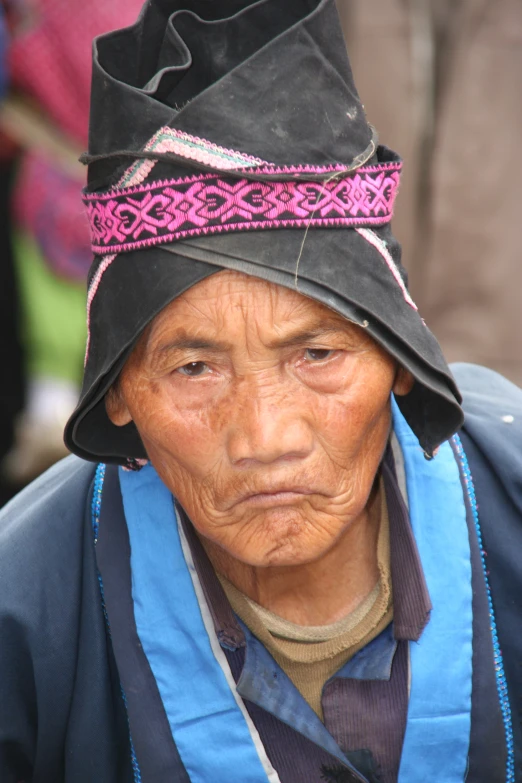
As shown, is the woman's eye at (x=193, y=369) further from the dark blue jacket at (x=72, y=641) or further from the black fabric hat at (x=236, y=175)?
the dark blue jacket at (x=72, y=641)

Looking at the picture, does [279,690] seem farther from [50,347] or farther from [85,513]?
[50,347]

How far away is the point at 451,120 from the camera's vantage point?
4969 mm

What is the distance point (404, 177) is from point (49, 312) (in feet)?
5.89

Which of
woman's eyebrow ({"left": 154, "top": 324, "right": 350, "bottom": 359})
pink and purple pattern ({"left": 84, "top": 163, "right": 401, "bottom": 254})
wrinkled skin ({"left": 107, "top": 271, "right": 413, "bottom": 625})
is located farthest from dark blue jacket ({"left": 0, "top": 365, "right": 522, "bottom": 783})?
pink and purple pattern ({"left": 84, "top": 163, "right": 401, "bottom": 254})

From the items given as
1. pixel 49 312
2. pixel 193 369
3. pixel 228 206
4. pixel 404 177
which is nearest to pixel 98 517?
pixel 193 369

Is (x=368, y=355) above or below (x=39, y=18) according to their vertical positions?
below

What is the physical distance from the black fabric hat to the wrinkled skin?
0.07 metres

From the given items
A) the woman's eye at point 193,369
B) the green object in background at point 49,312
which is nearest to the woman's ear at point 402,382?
the woman's eye at point 193,369

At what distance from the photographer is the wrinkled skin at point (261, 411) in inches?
84.1

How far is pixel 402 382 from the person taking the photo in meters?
2.43

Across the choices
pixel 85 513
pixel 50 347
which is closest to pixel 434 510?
pixel 85 513

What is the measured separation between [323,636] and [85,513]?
65cm

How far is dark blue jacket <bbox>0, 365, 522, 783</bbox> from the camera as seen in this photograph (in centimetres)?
245

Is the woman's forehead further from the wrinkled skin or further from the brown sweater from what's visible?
the brown sweater
